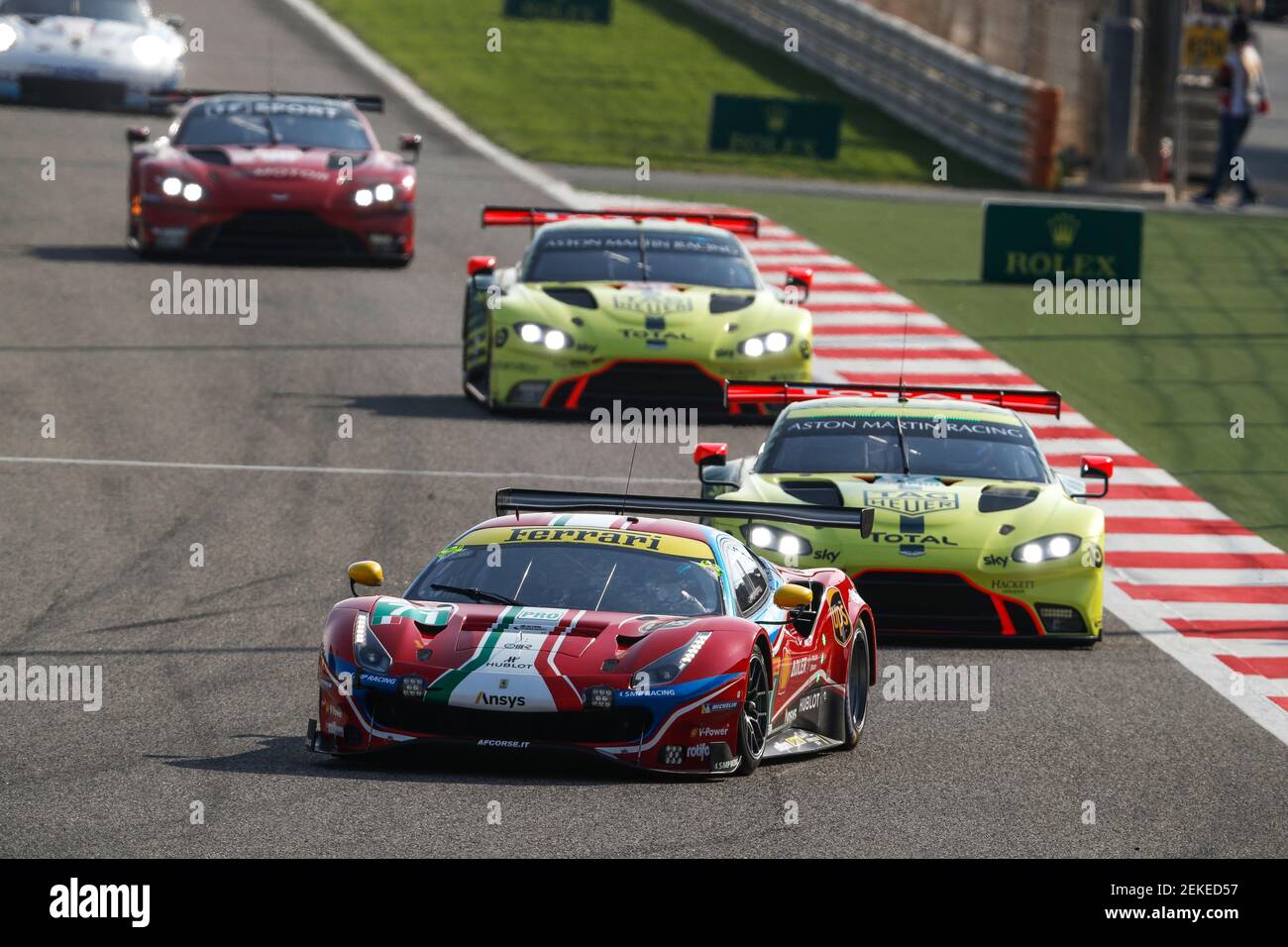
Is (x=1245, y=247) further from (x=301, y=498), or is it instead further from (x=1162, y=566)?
(x=301, y=498)

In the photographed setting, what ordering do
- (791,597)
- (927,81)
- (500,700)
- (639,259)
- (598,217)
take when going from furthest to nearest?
1. (927,81)
2. (598,217)
3. (639,259)
4. (791,597)
5. (500,700)

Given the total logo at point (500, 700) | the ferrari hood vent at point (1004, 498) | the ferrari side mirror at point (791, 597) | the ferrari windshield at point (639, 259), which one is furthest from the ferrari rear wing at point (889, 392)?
the total logo at point (500, 700)

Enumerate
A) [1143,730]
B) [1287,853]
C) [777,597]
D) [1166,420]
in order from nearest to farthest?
[1287,853] < [777,597] < [1143,730] < [1166,420]

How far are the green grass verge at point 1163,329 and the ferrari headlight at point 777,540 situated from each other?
487 centimetres

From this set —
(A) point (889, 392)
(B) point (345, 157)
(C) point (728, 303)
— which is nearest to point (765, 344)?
(C) point (728, 303)

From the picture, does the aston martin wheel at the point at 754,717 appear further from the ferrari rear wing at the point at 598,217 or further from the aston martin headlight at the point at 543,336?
the ferrari rear wing at the point at 598,217

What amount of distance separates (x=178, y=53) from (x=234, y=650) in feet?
64.1

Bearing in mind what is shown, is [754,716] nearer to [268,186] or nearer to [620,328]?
[620,328]

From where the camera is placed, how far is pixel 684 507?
11.4 metres

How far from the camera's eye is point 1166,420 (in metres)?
20.7

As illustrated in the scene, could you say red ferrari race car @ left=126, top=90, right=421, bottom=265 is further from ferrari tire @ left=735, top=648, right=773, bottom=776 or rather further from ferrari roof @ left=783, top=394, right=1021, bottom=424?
ferrari tire @ left=735, top=648, right=773, bottom=776

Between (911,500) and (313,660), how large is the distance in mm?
3502

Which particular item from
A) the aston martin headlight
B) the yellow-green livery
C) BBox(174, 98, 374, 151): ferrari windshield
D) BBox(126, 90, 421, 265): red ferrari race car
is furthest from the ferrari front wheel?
BBox(174, 98, 374, 151): ferrari windshield

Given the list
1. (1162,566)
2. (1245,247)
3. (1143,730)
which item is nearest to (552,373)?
(1162,566)
